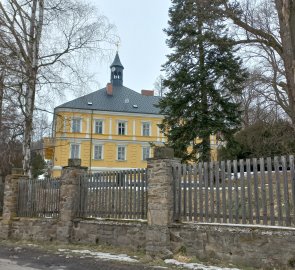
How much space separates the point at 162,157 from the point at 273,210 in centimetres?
304

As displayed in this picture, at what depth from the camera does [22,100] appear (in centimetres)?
1836

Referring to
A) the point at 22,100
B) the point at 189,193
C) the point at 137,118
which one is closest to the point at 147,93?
the point at 137,118

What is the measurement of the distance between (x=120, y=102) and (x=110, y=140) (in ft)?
19.0

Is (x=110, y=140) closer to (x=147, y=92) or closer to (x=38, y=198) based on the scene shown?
(x=147, y=92)

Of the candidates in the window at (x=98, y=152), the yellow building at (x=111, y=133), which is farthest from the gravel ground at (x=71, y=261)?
the window at (x=98, y=152)

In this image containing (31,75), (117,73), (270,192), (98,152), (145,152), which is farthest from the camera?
(117,73)

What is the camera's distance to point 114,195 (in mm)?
11195

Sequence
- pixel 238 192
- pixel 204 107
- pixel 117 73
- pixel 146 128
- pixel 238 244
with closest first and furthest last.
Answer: pixel 238 244
pixel 238 192
pixel 204 107
pixel 146 128
pixel 117 73

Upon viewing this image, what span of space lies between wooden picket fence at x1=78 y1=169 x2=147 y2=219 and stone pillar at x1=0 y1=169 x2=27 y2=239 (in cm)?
373

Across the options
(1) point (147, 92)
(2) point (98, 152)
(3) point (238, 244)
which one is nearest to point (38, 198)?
(3) point (238, 244)

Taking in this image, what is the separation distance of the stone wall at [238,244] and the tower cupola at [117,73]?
4790cm

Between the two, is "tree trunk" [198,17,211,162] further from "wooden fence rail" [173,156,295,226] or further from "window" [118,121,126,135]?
"window" [118,121,126,135]

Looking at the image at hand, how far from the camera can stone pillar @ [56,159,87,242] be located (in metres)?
12.1

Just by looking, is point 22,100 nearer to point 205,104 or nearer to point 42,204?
point 42,204
